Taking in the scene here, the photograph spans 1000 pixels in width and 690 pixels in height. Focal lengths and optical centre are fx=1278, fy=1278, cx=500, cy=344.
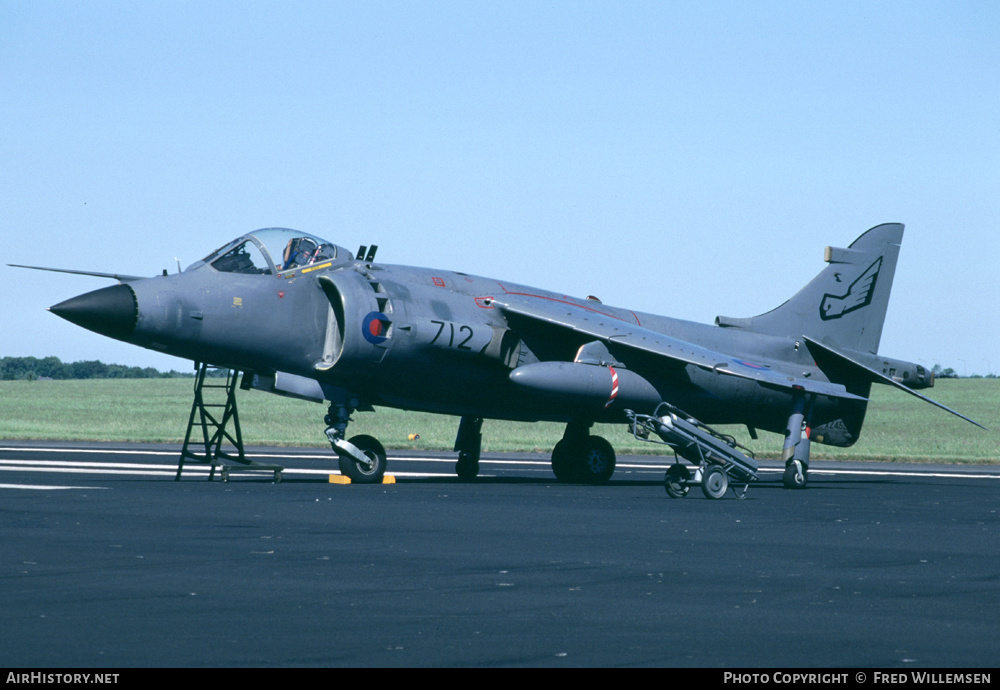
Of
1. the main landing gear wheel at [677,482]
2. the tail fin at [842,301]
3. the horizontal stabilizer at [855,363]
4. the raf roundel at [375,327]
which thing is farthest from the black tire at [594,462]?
the horizontal stabilizer at [855,363]

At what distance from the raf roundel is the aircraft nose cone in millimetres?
3788

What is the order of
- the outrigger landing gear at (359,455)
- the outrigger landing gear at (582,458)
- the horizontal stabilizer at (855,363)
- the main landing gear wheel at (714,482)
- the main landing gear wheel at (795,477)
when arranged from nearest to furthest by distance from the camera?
the main landing gear wheel at (714,482) < the outrigger landing gear at (359,455) < the main landing gear wheel at (795,477) < the outrigger landing gear at (582,458) < the horizontal stabilizer at (855,363)

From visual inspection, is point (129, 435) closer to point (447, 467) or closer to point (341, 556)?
point (447, 467)

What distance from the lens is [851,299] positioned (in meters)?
27.5

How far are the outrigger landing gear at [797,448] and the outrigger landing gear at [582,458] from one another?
330 cm

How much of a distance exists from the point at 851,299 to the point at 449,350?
10.1m

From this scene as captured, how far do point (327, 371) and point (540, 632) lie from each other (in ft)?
45.3

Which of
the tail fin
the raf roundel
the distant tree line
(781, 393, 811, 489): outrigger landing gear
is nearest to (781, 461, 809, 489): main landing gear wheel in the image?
(781, 393, 811, 489): outrigger landing gear

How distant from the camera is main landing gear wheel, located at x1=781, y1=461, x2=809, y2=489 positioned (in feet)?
75.8

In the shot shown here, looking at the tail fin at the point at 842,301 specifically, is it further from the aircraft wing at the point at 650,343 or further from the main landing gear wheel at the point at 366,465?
the main landing gear wheel at the point at 366,465

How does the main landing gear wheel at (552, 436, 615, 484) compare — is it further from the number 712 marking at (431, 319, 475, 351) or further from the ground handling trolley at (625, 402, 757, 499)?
the number 712 marking at (431, 319, 475, 351)

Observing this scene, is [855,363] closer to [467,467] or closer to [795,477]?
[795,477]

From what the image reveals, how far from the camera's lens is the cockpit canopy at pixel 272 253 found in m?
20.7

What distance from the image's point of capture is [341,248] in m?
22.0
